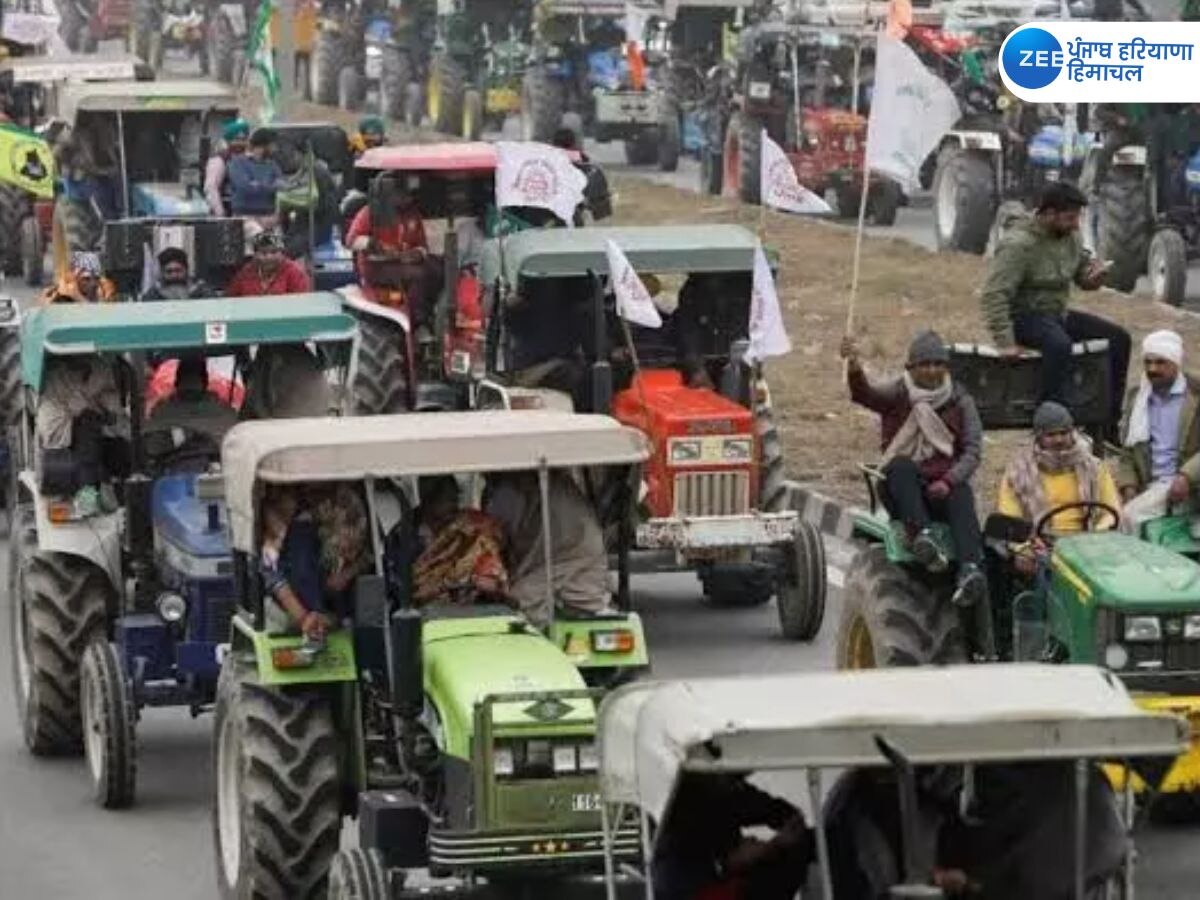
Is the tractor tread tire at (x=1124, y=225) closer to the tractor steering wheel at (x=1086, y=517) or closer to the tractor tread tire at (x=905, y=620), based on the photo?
the tractor tread tire at (x=905, y=620)

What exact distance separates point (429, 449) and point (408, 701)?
0.86 m

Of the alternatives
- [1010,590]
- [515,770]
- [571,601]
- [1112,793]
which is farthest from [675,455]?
[1112,793]

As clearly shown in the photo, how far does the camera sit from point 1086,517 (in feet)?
50.0

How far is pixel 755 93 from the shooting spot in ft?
132

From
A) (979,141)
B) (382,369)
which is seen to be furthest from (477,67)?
(382,369)

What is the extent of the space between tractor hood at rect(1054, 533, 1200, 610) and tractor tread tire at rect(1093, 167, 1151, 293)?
53.2ft

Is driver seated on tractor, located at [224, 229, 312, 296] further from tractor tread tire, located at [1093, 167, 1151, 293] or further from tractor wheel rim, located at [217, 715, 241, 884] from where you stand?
tractor wheel rim, located at [217, 715, 241, 884]

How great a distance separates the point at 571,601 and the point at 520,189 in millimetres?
10406

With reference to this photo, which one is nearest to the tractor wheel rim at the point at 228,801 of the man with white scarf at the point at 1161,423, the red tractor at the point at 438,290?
the man with white scarf at the point at 1161,423

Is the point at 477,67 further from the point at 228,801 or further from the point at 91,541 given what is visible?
the point at 228,801

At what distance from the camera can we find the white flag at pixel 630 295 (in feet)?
64.1

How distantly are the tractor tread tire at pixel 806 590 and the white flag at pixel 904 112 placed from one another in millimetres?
1803

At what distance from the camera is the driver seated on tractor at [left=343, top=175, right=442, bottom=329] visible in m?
25.0

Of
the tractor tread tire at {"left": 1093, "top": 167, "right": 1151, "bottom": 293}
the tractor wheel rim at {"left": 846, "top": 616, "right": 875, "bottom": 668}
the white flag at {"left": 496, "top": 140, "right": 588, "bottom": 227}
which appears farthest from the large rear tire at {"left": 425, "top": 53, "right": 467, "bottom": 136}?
the tractor wheel rim at {"left": 846, "top": 616, "right": 875, "bottom": 668}
